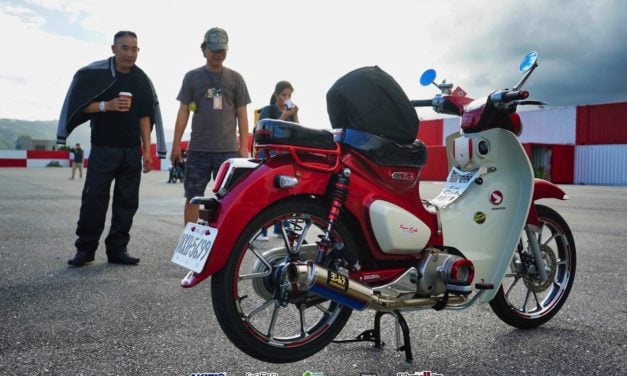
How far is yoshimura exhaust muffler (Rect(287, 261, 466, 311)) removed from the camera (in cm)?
214

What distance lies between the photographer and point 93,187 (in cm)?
464

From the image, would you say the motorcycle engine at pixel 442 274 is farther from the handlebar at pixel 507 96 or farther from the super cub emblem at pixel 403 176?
the handlebar at pixel 507 96

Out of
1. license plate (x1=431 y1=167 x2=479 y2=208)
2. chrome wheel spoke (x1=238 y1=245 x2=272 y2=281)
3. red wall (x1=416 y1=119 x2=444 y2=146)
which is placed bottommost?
chrome wheel spoke (x1=238 y1=245 x2=272 y2=281)

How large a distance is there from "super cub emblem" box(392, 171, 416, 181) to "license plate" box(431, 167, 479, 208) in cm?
30

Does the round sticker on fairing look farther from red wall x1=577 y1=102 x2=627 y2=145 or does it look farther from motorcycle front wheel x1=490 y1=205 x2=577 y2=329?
red wall x1=577 y1=102 x2=627 y2=145

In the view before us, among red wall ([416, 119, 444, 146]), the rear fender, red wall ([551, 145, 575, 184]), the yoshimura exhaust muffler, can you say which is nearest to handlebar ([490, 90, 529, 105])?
the rear fender

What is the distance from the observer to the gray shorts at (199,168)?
4543 mm

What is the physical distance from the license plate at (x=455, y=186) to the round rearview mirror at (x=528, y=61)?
586 millimetres

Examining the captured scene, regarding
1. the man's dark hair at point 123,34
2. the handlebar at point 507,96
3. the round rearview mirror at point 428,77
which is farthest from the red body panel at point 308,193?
the man's dark hair at point 123,34

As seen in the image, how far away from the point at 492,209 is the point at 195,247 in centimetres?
157

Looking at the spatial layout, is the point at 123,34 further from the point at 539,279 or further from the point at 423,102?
the point at 539,279

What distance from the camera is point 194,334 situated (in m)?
2.79

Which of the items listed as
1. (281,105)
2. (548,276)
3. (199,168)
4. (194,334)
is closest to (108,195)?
(199,168)

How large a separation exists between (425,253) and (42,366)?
175 centimetres
